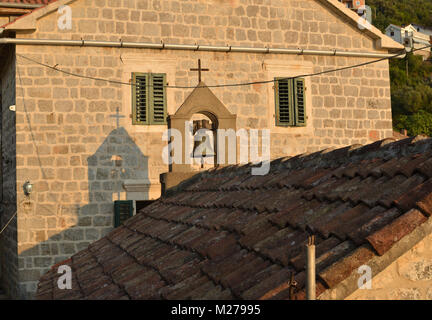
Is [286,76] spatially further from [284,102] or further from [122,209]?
[122,209]

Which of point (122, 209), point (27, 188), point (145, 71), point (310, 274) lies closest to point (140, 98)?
point (145, 71)

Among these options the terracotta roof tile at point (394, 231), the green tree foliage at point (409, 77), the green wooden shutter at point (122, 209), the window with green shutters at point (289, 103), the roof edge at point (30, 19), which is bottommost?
the green wooden shutter at point (122, 209)

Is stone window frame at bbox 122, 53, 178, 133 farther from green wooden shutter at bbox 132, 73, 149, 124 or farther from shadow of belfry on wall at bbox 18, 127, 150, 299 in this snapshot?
shadow of belfry on wall at bbox 18, 127, 150, 299

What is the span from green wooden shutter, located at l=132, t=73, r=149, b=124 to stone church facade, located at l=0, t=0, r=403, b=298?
8 cm

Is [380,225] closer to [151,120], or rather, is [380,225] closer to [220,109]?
[220,109]

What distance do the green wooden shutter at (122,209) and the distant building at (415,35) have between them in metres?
54.3

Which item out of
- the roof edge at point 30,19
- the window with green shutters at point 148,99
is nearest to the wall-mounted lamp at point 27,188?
the window with green shutters at point 148,99

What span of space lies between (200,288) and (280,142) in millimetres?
10340

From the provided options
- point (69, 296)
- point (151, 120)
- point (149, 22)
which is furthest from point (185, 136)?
point (149, 22)

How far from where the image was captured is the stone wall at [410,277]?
7.43 ft

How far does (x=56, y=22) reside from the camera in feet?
38.6

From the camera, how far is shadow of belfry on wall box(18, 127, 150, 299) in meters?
11.4

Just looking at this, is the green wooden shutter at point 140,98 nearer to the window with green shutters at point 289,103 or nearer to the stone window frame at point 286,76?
the stone window frame at point 286,76

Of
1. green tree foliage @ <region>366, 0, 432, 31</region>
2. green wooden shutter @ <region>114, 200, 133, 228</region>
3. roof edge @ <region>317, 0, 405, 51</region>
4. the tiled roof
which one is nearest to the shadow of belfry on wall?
green wooden shutter @ <region>114, 200, 133, 228</region>
